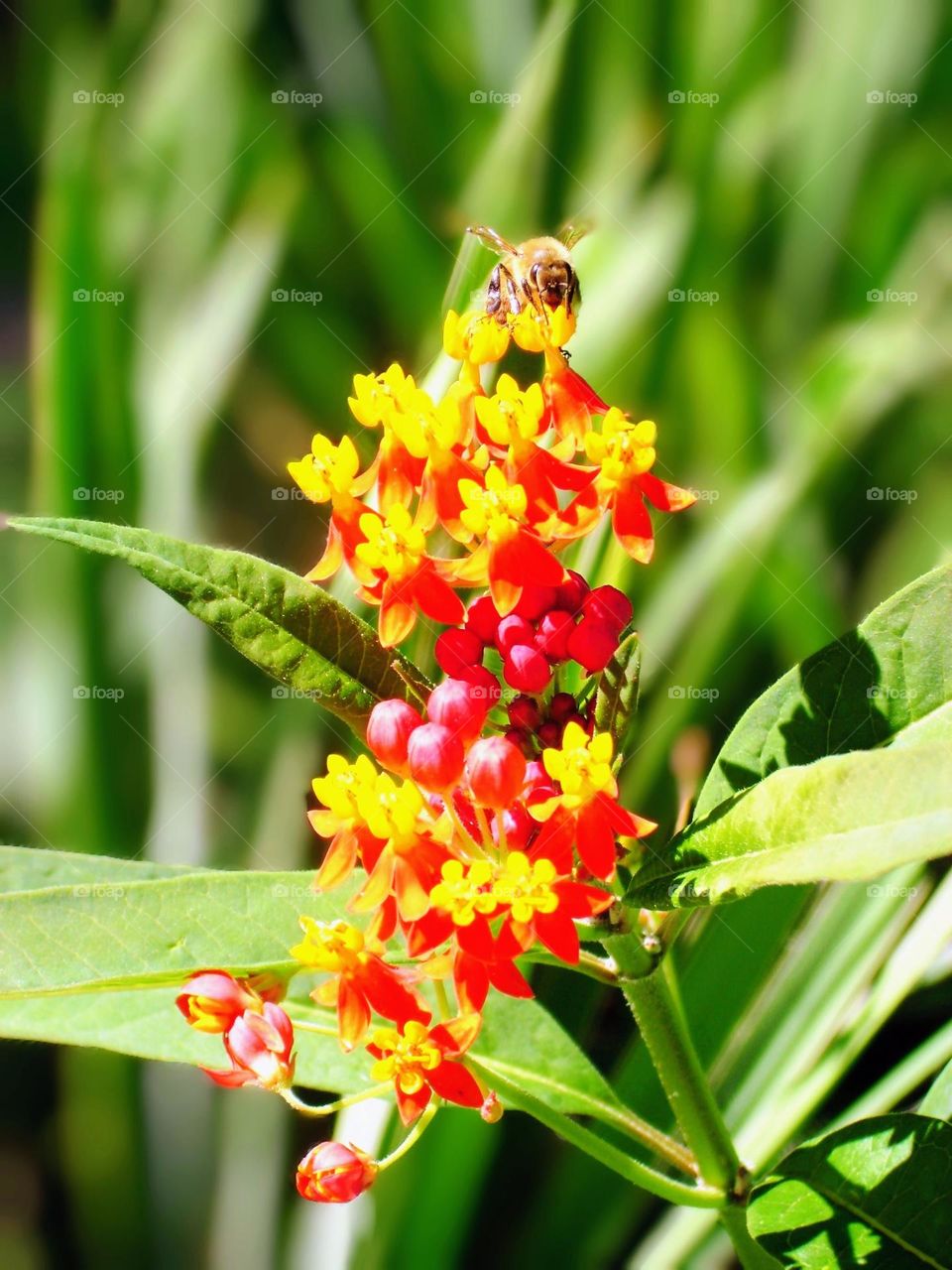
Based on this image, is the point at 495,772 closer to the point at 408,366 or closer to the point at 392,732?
the point at 392,732

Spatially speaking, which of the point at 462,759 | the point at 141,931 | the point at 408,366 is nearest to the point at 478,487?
the point at 462,759

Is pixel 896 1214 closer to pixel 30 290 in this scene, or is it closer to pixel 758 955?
pixel 758 955

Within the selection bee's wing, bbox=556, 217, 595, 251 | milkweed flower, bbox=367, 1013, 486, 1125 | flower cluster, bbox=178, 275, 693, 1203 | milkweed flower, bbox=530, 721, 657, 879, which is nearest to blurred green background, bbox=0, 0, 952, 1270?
bee's wing, bbox=556, 217, 595, 251

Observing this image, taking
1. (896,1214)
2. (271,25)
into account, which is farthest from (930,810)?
(271,25)

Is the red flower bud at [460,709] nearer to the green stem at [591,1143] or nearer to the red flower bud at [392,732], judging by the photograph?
the red flower bud at [392,732]

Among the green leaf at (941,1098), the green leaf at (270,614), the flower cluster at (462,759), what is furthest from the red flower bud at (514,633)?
the green leaf at (941,1098)

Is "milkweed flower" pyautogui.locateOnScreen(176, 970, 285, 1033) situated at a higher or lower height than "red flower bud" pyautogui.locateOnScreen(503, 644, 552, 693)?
lower

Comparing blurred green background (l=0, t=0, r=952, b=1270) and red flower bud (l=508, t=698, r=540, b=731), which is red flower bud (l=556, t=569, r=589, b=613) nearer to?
red flower bud (l=508, t=698, r=540, b=731)
